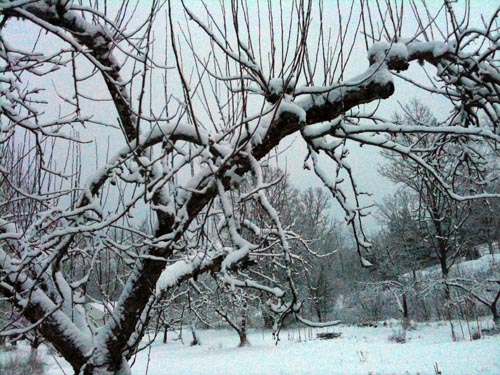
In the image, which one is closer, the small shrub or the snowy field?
the snowy field

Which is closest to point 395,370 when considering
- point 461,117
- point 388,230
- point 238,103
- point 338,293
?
point 461,117

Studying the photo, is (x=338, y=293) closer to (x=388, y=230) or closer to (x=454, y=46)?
(x=388, y=230)

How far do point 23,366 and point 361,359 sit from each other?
34.3 ft

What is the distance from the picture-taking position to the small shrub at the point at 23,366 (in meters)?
10.4

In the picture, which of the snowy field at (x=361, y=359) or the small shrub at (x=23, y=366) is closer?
the snowy field at (x=361, y=359)

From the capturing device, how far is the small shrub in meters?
10.4

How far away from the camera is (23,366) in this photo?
36.4 feet

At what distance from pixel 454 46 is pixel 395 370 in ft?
26.4

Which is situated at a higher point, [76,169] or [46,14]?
[46,14]

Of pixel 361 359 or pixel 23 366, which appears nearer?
pixel 361 359

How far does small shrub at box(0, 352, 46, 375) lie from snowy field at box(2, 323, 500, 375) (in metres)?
0.42

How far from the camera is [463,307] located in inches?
542

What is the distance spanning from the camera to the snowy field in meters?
7.94

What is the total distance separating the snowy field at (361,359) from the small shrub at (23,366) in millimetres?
421
